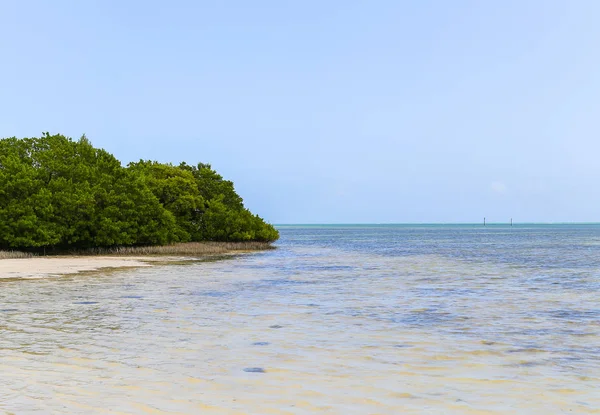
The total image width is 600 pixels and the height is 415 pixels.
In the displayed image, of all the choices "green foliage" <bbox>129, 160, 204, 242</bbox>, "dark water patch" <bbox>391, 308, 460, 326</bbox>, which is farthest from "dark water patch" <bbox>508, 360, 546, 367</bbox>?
"green foliage" <bbox>129, 160, 204, 242</bbox>

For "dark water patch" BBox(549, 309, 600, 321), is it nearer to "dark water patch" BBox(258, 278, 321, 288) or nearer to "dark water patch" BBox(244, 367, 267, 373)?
"dark water patch" BBox(244, 367, 267, 373)

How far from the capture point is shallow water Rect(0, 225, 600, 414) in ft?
29.5

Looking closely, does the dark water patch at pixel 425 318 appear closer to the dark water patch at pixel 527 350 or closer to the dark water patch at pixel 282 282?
the dark water patch at pixel 527 350

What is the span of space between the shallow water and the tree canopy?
100 ft

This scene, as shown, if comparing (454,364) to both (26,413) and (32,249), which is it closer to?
(26,413)

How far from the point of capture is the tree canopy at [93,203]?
5496cm

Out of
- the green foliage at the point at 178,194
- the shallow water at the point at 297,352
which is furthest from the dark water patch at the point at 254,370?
the green foliage at the point at 178,194

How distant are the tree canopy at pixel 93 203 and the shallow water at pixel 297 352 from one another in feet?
100

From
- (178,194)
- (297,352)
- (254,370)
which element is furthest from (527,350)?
(178,194)

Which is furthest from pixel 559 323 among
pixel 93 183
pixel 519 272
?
pixel 93 183

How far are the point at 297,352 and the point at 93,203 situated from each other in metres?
52.0

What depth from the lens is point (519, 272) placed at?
41094 mm

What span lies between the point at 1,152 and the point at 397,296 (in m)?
53.7

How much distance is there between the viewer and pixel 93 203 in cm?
6009
